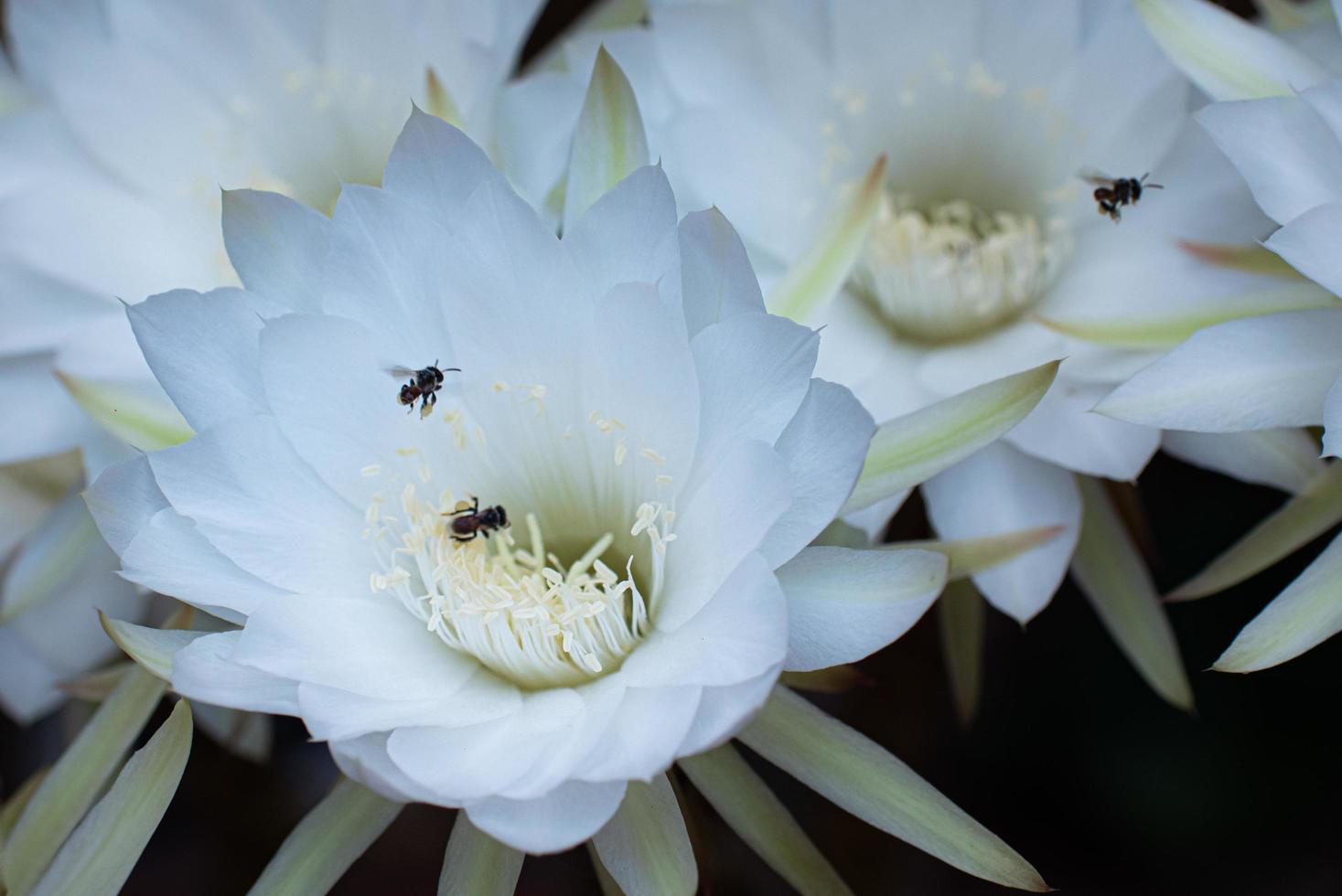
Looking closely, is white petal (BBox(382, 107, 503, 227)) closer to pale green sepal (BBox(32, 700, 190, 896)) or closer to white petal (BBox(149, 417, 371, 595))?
→ white petal (BBox(149, 417, 371, 595))

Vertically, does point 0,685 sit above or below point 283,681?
below

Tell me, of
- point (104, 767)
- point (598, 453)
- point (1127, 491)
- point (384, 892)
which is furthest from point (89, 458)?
point (1127, 491)

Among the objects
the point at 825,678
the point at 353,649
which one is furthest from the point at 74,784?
the point at 825,678

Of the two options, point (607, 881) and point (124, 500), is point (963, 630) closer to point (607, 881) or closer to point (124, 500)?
point (607, 881)

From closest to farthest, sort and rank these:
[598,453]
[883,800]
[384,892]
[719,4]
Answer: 1. [883,800]
2. [598,453]
3. [719,4]
4. [384,892]

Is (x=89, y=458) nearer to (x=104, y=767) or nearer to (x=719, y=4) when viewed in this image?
(x=104, y=767)

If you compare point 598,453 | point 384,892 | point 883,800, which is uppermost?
point 598,453
